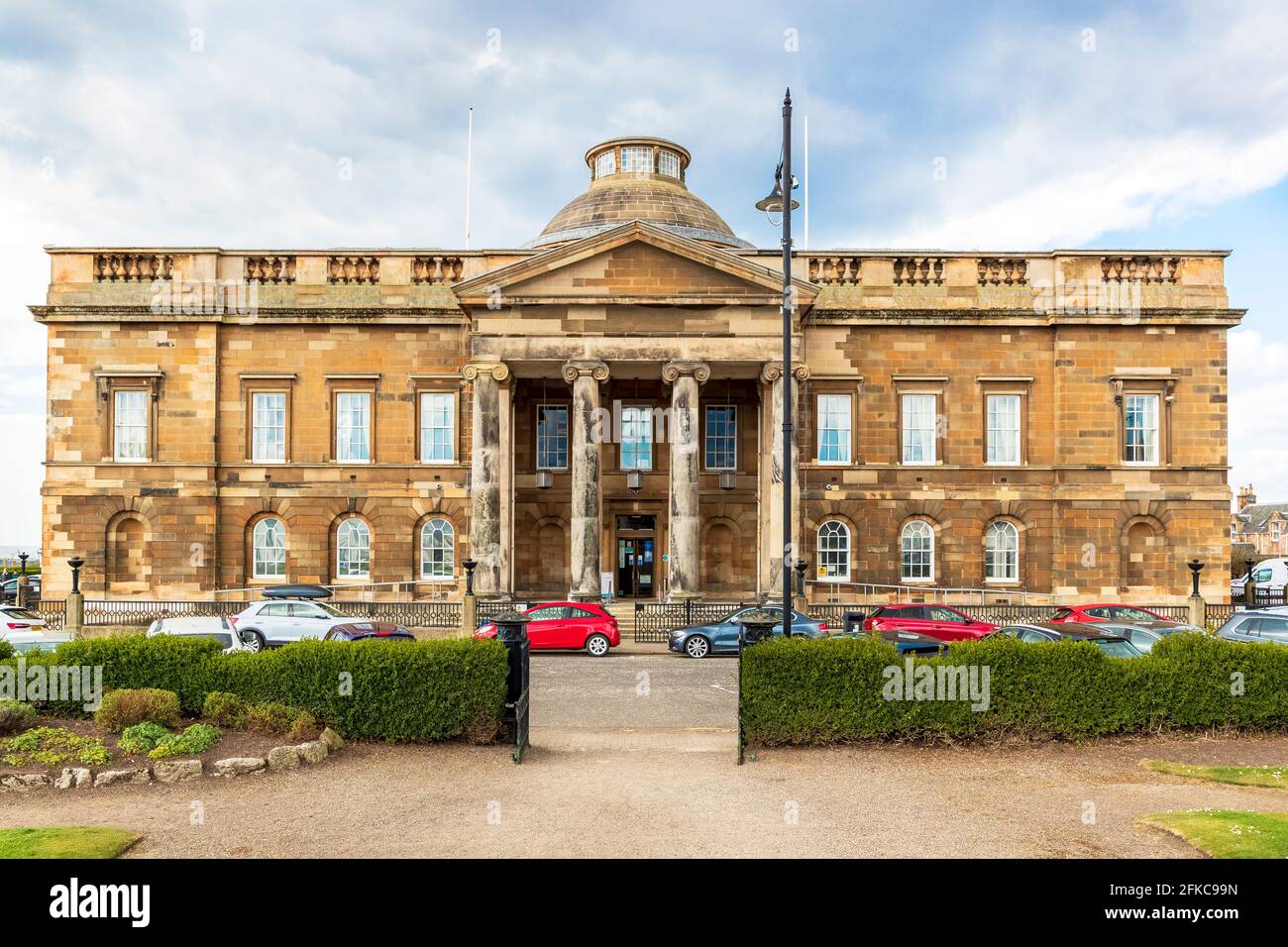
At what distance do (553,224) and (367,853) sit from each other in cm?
3662

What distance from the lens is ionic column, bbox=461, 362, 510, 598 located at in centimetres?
2998

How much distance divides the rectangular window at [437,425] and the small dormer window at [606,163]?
52.2ft

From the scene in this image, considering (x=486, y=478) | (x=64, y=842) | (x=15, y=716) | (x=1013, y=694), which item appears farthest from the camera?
(x=486, y=478)

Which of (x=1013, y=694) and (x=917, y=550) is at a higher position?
(x=917, y=550)

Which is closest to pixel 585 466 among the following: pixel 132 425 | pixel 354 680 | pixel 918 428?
pixel 918 428

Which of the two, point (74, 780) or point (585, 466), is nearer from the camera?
point (74, 780)

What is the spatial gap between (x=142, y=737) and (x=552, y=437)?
2426 centimetres

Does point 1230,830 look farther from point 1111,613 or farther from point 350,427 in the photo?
point 350,427

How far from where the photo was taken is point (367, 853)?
8.57 metres

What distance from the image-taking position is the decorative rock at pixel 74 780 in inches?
419

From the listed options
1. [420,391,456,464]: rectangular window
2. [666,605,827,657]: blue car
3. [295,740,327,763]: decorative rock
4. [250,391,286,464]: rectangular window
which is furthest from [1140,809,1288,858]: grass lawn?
[250,391,286,464]: rectangular window

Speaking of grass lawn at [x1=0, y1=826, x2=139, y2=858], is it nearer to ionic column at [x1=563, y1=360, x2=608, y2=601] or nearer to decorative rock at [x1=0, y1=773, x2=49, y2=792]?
decorative rock at [x1=0, y1=773, x2=49, y2=792]

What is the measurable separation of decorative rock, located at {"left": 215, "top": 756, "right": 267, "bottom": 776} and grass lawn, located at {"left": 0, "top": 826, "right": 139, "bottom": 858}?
6.60 feet

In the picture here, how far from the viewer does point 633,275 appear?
30984 millimetres
